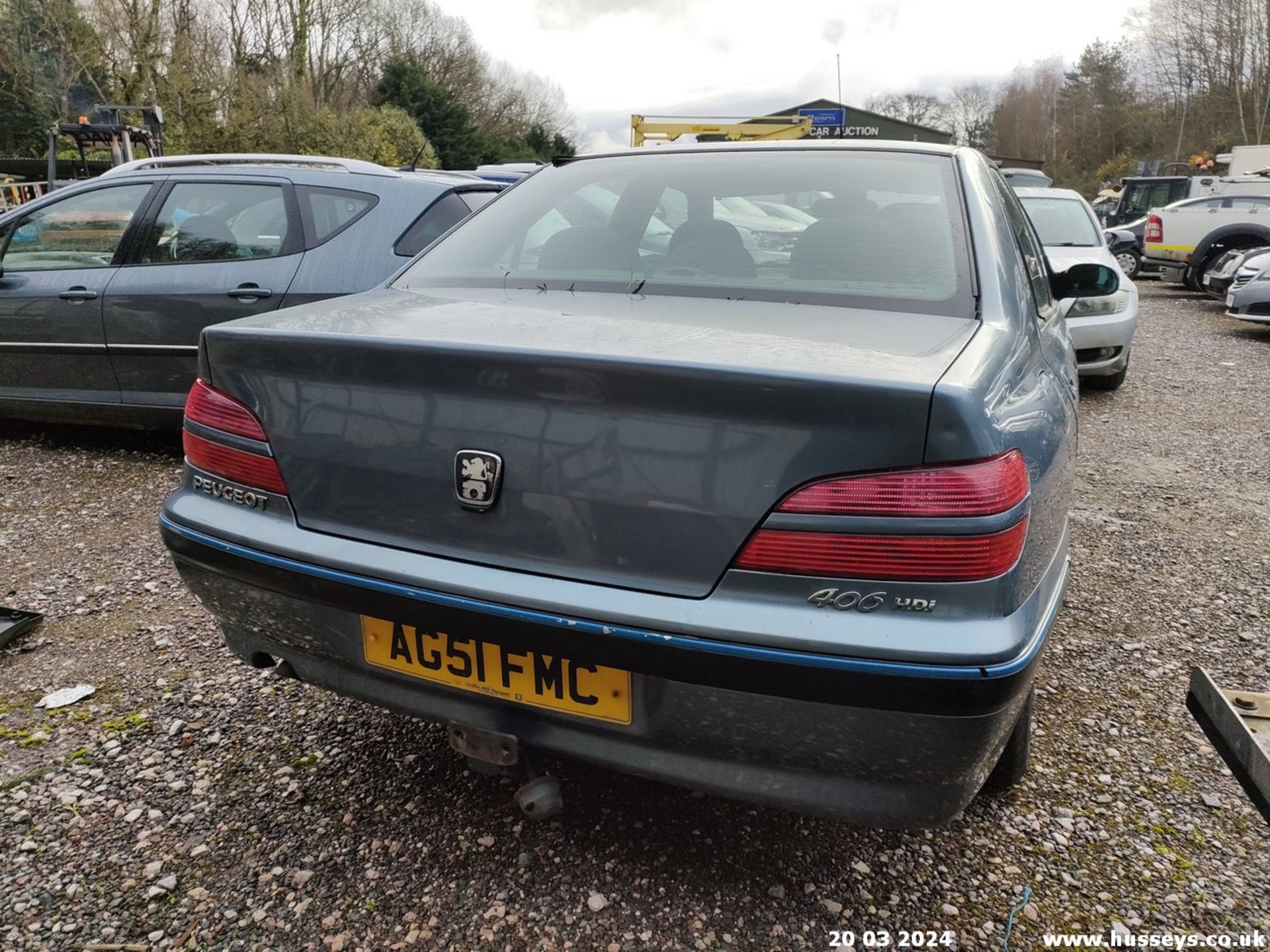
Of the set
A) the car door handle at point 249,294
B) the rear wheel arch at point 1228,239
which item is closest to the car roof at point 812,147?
the car door handle at point 249,294

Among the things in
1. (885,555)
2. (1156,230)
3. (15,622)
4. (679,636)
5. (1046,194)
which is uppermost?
(1046,194)

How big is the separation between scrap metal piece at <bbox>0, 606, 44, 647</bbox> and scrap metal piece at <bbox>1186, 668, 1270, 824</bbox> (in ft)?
10.8

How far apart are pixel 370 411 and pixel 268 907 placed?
104cm

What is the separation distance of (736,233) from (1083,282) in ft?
5.10

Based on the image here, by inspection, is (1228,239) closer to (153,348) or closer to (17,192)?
(153,348)

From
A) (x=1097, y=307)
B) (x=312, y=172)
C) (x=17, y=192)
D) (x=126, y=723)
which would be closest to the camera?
(x=126, y=723)

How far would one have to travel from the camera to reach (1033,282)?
257cm

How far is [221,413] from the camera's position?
1912mm

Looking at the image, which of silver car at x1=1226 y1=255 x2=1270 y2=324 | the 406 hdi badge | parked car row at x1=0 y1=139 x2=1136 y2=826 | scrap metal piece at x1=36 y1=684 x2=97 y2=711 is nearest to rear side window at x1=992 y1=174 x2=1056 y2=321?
parked car row at x1=0 y1=139 x2=1136 y2=826

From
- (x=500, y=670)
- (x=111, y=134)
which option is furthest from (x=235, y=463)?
(x=111, y=134)

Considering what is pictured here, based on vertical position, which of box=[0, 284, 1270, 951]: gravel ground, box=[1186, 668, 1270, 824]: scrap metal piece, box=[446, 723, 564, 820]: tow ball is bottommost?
box=[0, 284, 1270, 951]: gravel ground

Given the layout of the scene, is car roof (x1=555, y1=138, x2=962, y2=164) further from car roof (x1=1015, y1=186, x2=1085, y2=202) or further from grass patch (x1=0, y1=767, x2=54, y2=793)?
car roof (x1=1015, y1=186, x2=1085, y2=202)

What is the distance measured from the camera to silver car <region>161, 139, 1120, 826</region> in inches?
55.4

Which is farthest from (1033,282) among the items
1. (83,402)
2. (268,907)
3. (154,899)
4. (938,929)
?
(83,402)
